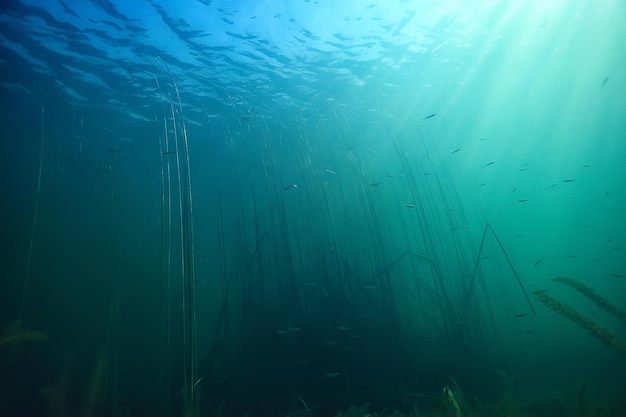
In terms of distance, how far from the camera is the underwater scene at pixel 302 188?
281 inches

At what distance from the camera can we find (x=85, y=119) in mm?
16766

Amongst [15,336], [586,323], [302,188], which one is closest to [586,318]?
[586,323]

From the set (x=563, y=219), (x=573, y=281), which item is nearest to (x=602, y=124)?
(x=573, y=281)

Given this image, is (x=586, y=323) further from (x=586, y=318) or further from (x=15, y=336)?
(x=15, y=336)

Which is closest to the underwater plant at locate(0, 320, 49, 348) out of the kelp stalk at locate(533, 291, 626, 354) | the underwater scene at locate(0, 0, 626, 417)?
the underwater scene at locate(0, 0, 626, 417)

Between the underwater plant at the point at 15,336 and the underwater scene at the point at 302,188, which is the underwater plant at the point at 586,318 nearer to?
the underwater scene at the point at 302,188

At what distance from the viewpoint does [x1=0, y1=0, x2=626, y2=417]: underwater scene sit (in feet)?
23.4

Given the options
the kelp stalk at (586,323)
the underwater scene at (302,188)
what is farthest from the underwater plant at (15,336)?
the kelp stalk at (586,323)

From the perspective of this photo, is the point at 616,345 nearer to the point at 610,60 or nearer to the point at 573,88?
the point at 610,60

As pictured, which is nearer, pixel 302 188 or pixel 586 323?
pixel 586 323

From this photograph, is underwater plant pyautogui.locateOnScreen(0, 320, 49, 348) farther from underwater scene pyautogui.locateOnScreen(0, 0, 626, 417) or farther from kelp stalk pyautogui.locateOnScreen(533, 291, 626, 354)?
kelp stalk pyautogui.locateOnScreen(533, 291, 626, 354)

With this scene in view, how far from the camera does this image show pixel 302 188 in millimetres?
13508

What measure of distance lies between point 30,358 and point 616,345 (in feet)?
77.9

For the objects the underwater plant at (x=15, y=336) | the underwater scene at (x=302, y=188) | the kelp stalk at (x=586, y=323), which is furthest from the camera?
the underwater scene at (x=302, y=188)
